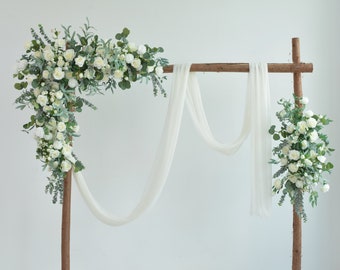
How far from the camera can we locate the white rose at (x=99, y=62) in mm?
2277

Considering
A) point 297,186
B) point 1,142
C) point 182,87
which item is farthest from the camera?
point 1,142

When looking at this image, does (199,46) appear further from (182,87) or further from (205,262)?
(205,262)

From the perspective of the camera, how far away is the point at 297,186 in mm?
2252

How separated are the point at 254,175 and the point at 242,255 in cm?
83

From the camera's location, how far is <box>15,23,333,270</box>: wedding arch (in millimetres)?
2301

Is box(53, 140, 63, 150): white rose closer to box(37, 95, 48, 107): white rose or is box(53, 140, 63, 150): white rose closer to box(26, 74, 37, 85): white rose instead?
box(37, 95, 48, 107): white rose

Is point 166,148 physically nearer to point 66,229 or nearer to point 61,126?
point 61,126

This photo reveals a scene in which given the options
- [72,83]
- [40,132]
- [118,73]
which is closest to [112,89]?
[118,73]

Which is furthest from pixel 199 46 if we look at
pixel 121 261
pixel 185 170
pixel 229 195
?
pixel 121 261

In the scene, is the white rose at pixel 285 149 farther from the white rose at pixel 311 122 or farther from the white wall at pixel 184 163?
the white wall at pixel 184 163

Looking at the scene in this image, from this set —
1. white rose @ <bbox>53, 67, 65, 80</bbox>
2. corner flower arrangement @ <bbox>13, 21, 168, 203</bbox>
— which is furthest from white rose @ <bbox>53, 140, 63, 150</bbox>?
white rose @ <bbox>53, 67, 65, 80</bbox>

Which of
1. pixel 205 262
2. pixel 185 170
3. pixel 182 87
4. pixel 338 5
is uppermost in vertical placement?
pixel 338 5

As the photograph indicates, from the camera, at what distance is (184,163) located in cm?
291

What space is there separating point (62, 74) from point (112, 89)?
278 millimetres
